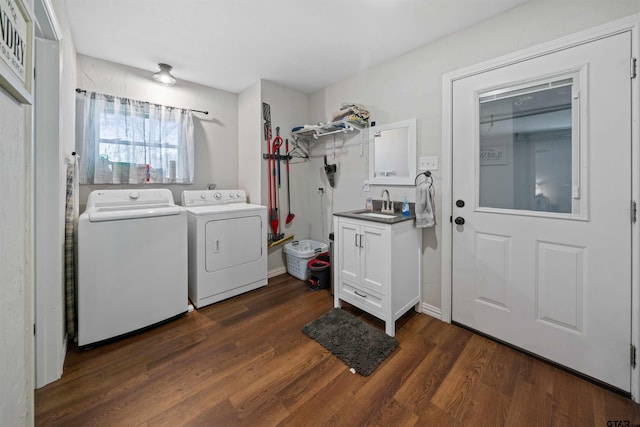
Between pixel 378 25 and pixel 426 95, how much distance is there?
693 millimetres

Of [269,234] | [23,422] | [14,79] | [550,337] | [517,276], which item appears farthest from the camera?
[269,234]

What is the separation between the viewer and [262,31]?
2.07m

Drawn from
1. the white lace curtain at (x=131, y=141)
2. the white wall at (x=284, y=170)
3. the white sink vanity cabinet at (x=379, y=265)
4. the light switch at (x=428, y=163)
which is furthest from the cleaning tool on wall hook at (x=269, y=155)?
the light switch at (x=428, y=163)

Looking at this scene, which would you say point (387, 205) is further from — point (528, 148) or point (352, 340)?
point (352, 340)

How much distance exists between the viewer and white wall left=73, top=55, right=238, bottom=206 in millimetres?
2447

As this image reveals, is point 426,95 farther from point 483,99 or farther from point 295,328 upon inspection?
point 295,328

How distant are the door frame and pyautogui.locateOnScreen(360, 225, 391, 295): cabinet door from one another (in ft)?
1.89

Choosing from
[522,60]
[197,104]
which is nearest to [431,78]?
[522,60]

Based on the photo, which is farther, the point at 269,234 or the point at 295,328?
the point at 269,234

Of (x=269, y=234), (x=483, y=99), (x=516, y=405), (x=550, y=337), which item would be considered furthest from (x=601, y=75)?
(x=269, y=234)

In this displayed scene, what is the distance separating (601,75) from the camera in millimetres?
1466

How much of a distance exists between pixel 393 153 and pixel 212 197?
2.08 m

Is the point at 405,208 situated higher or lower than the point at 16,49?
lower

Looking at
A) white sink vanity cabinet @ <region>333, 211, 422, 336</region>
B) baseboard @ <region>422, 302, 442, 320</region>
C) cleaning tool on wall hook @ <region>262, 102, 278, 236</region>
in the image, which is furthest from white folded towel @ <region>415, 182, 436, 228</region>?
cleaning tool on wall hook @ <region>262, 102, 278, 236</region>
